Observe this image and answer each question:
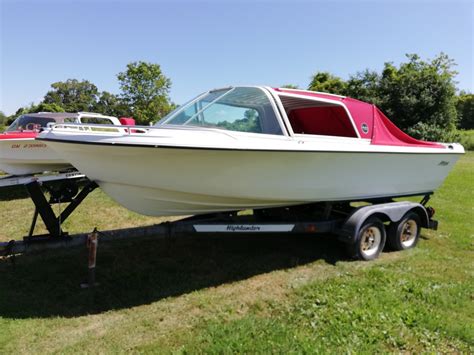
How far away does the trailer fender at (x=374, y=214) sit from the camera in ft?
14.2

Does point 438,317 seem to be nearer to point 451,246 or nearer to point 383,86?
point 451,246

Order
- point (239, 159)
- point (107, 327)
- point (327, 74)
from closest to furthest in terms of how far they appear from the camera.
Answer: point (107, 327), point (239, 159), point (327, 74)

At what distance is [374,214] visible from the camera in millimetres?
4562

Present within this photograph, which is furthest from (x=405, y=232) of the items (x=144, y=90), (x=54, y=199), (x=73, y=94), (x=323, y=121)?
(x=73, y=94)

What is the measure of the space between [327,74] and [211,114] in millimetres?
30111

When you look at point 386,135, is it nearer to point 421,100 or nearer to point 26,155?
point 26,155

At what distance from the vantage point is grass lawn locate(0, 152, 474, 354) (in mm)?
2811

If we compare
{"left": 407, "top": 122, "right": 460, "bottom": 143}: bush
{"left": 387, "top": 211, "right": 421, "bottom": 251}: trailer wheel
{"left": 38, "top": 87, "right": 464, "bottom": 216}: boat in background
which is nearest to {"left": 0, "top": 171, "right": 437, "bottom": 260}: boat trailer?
{"left": 387, "top": 211, "right": 421, "bottom": 251}: trailer wheel

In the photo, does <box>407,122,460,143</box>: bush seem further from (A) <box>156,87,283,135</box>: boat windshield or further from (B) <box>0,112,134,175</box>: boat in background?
(A) <box>156,87,283,135</box>: boat windshield

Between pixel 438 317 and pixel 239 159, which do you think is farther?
pixel 239 159

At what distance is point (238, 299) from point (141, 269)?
1.29m

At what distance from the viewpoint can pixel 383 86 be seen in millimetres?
21266

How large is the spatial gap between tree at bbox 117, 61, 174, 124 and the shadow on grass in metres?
22.4

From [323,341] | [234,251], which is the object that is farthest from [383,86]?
[323,341]
